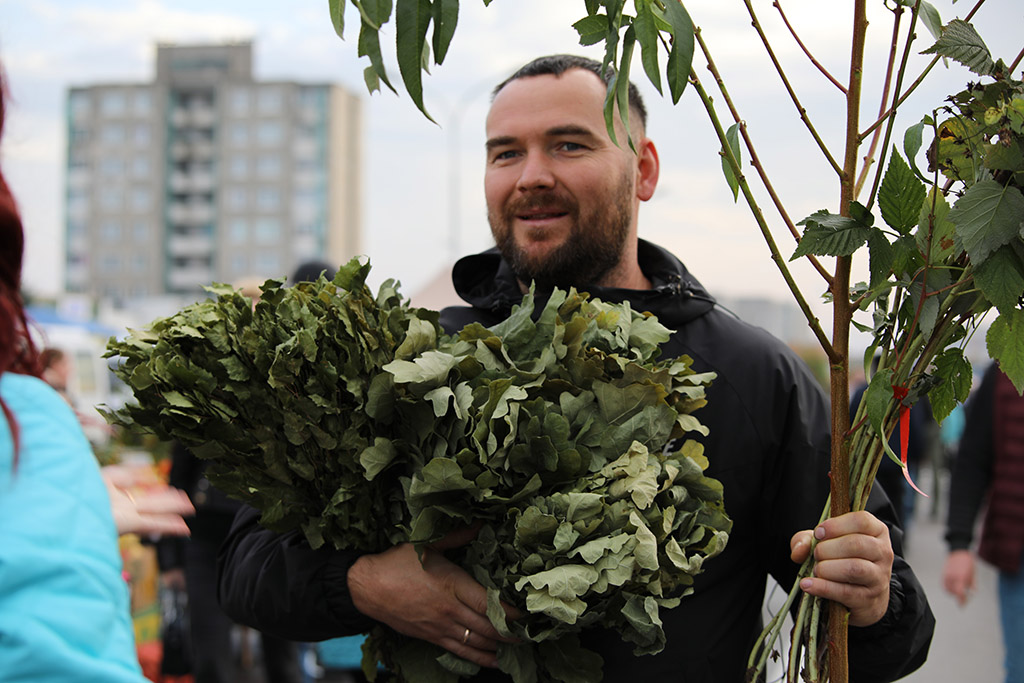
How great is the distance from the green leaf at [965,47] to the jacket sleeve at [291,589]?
1515mm

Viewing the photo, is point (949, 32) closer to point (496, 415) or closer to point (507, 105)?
point (496, 415)

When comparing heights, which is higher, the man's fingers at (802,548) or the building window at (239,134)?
the building window at (239,134)

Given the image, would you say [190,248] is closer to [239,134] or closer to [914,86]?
[239,134]

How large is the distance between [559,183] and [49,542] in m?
1.53

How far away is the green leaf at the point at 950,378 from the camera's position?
1528 mm

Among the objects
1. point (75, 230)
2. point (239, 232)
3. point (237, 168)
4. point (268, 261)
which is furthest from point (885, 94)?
point (75, 230)

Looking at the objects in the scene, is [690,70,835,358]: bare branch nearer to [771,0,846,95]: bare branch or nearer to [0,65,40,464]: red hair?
[771,0,846,95]: bare branch

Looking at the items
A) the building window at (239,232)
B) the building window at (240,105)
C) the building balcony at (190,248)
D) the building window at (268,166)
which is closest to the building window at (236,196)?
the building window at (239,232)

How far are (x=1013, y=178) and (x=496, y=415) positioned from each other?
35.8 inches

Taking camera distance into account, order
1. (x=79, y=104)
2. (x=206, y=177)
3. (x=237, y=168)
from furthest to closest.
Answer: (x=79, y=104) → (x=206, y=177) → (x=237, y=168)

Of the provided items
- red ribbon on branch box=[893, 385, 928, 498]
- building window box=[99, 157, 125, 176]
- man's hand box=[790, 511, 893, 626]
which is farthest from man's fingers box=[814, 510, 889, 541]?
building window box=[99, 157, 125, 176]

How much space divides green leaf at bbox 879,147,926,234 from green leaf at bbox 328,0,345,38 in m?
0.89

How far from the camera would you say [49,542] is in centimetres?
110

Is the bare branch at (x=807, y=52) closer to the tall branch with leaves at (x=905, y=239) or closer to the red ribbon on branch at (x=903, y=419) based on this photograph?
the tall branch with leaves at (x=905, y=239)
